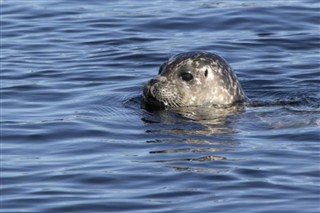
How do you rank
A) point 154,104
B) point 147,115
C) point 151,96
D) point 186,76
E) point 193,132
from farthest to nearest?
point 186,76 < point 154,104 < point 151,96 < point 147,115 < point 193,132

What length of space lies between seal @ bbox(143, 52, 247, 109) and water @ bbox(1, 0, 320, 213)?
31 centimetres

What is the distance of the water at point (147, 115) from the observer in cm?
1124

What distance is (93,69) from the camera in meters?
18.1

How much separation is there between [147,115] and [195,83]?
2.90 feet

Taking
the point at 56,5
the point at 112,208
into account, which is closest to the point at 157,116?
the point at 112,208

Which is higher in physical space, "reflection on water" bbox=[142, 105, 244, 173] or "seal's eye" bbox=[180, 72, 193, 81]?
"seal's eye" bbox=[180, 72, 193, 81]

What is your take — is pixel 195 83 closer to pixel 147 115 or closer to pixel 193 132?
pixel 147 115

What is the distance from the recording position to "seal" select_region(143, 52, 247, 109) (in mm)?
15250

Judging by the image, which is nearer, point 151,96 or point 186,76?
point 151,96

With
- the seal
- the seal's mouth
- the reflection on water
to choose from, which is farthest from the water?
the seal

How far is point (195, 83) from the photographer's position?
15477 mm

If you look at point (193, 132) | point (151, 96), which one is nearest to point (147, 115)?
point (151, 96)

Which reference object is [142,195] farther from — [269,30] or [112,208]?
[269,30]

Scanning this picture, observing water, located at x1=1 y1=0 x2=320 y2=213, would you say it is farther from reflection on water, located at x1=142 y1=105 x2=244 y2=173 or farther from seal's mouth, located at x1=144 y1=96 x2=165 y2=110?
seal's mouth, located at x1=144 y1=96 x2=165 y2=110
